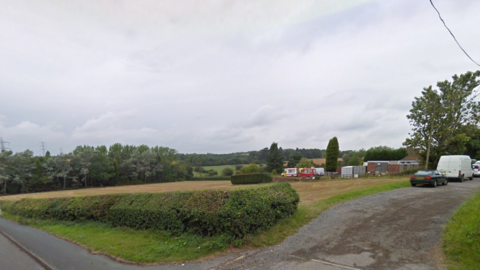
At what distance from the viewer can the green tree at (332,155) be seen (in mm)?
53812

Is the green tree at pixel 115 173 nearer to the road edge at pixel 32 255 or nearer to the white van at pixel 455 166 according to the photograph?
the road edge at pixel 32 255

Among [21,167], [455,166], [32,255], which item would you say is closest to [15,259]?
[32,255]

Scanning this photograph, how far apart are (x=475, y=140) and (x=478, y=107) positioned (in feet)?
34.1

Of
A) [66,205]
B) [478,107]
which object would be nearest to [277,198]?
[66,205]

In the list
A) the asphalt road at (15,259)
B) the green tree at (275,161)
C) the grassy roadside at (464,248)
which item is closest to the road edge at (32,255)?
the asphalt road at (15,259)

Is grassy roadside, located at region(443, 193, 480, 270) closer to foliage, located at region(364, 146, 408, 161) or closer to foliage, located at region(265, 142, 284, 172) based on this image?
foliage, located at region(364, 146, 408, 161)

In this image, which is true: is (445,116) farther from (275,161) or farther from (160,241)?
(275,161)

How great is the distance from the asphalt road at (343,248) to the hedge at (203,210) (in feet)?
2.79

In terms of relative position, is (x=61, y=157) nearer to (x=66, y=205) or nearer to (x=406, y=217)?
(x=66, y=205)

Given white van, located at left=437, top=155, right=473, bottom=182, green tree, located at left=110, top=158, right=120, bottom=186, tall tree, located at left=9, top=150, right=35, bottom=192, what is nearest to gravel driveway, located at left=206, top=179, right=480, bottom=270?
white van, located at left=437, top=155, right=473, bottom=182

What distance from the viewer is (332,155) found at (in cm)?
5381

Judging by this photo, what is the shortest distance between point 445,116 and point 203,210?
3501cm

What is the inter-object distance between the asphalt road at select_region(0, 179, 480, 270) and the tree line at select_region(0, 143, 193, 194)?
181ft

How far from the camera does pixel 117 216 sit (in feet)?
32.8
